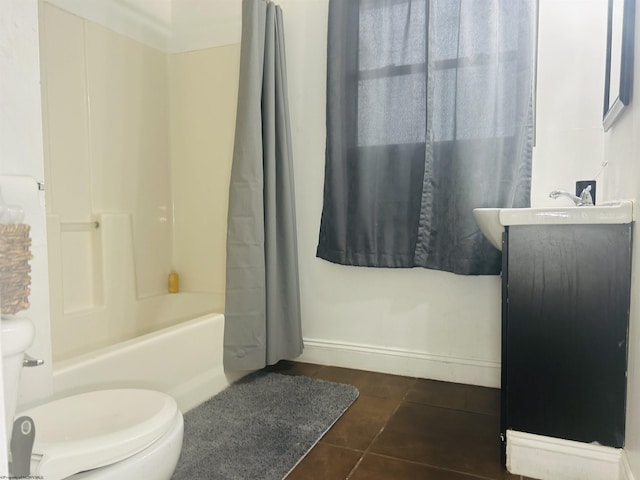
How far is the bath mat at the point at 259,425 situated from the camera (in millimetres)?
1337

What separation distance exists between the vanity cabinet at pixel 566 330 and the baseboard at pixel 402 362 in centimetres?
69

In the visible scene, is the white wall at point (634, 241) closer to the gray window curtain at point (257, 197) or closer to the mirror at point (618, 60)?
the mirror at point (618, 60)

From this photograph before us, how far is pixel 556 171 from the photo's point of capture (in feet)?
6.02

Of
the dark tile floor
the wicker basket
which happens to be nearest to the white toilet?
the wicker basket

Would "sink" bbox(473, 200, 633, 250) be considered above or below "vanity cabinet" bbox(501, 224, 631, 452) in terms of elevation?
above

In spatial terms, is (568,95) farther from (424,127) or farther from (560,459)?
(560,459)

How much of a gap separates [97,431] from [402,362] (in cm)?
155

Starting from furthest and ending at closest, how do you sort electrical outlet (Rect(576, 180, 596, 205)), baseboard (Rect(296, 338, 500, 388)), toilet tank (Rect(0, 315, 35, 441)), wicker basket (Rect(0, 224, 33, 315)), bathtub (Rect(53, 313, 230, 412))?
baseboard (Rect(296, 338, 500, 388)), electrical outlet (Rect(576, 180, 596, 205)), bathtub (Rect(53, 313, 230, 412)), wicker basket (Rect(0, 224, 33, 315)), toilet tank (Rect(0, 315, 35, 441))

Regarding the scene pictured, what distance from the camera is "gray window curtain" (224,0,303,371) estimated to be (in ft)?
6.26

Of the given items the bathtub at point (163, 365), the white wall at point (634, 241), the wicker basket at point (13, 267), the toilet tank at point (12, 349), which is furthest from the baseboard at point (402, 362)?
the toilet tank at point (12, 349)

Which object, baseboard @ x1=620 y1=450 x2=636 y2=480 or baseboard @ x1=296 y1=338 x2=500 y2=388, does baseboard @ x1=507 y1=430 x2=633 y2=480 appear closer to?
baseboard @ x1=620 y1=450 x2=636 y2=480

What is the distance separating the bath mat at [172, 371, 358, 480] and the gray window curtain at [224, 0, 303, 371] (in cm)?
15

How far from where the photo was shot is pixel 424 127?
2.00 m

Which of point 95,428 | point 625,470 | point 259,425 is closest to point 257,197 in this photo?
point 259,425
